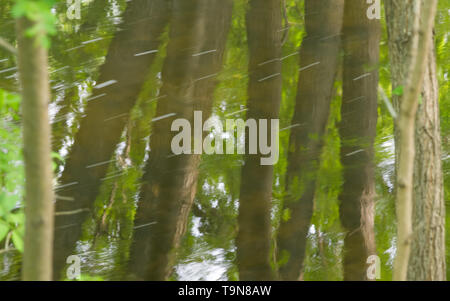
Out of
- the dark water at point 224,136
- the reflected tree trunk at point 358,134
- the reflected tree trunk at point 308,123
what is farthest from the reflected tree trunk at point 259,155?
the reflected tree trunk at point 358,134

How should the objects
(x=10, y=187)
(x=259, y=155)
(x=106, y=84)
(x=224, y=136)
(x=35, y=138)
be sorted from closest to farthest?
(x=35, y=138), (x=10, y=187), (x=259, y=155), (x=224, y=136), (x=106, y=84)

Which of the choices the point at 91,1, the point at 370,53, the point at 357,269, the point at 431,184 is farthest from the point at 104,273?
the point at 91,1

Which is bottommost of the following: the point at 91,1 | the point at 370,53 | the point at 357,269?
the point at 357,269

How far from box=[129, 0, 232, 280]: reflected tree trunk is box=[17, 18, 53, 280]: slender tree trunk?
324 cm

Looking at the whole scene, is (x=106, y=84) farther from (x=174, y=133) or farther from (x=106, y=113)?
(x=174, y=133)

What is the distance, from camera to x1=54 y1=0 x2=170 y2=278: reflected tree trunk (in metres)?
6.11

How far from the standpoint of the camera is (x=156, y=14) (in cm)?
1036

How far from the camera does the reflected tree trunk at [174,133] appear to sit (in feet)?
19.2

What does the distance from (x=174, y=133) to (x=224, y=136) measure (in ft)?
2.16

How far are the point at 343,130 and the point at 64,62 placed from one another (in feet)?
13.8

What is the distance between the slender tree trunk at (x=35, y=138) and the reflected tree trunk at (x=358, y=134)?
→ 3.83 metres

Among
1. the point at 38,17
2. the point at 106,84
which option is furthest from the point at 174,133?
the point at 38,17

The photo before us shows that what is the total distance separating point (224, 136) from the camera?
7699 mm

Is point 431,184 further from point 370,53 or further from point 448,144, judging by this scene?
point 370,53
